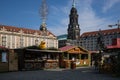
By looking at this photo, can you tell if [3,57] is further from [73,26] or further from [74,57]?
[73,26]

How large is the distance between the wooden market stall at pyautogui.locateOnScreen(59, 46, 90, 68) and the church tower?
100263mm

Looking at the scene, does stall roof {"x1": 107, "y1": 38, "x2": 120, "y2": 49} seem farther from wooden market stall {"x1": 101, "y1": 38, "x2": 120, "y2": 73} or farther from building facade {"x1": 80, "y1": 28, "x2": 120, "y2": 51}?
building facade {"x1": 80, "y1": 28, "x2": 120, "y2": 51}

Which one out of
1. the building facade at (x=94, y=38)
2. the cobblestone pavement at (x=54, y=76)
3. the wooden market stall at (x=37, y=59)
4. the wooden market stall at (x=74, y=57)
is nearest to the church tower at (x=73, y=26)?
the building facade at (x=94, y=38)

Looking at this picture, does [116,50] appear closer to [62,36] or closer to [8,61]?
[8,61]

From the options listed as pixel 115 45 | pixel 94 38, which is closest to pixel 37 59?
pixel 115 45

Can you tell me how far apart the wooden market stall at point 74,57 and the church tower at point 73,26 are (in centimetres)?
10026

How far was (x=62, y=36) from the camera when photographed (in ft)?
494

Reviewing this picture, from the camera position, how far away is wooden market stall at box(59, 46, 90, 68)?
1236 inches

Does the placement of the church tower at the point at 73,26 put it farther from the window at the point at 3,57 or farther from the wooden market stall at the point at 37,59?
the window at the point at 3,57

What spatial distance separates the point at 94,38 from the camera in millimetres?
137750

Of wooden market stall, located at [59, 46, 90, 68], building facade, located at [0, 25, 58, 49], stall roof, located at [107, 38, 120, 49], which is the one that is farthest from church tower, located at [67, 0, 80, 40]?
stall roof, located at [107, 38, 120, 49]

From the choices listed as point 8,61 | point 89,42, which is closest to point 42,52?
point 8,61

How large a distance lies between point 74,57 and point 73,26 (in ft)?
338

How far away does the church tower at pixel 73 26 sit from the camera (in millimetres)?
136125
